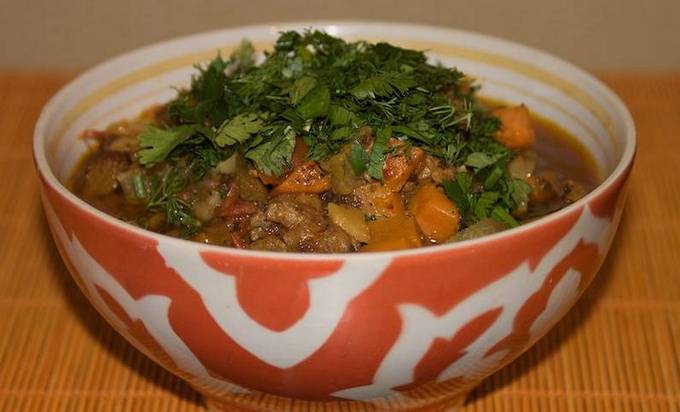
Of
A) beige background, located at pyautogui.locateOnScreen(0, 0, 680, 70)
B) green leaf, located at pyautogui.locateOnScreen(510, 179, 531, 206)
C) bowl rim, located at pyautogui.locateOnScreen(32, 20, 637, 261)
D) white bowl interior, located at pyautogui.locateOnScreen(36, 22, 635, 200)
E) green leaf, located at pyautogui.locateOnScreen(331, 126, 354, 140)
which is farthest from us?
beige background, located at pyautogui.locateOnScreen(0, 0, 680, 70)

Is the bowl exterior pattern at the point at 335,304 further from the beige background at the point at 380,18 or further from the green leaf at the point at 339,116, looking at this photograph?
the beige background at the point at 380,18

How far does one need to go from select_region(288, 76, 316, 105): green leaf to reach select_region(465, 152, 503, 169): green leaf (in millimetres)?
322

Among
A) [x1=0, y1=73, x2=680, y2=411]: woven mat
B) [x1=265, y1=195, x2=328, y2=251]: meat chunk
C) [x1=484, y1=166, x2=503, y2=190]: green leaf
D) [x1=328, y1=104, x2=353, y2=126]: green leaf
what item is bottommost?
[x1=0, y1=73, x2=680, y2=411]: woven mat

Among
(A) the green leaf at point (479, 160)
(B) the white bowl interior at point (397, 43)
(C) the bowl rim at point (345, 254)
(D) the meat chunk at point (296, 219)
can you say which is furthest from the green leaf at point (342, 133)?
(B) the white bowl interior at point (397, 43)

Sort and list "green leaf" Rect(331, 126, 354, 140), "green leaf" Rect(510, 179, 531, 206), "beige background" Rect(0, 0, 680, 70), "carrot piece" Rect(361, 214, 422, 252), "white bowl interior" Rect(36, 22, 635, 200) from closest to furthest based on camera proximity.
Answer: "carrot piece" Rect(361, 214, 422, 252) < "green leaf" Rect(331, 126, 354, 140) < "green leaf" Rect(510, 179, 531, 206) < "white bowl interior" Rect(36, 22, 635, 200) < "beige background" Rect(0, 0, 680, 70)

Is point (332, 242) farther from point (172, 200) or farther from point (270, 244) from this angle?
point (172, 200)

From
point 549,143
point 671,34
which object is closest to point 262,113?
point 549,143

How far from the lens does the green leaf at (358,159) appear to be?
5.57ft

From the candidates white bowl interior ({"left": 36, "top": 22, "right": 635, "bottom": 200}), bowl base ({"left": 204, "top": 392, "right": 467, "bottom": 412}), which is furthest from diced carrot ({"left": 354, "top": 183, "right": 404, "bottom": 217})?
white bowl interior ({"left": 36, "top": 22, "right": 635, "bottom": 200})

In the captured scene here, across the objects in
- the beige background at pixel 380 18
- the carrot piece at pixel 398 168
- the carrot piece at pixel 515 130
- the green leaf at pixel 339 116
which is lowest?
the beige background at pixel 380 18

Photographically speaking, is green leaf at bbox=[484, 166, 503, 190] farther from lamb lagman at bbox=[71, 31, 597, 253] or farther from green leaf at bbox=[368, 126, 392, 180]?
green leaf at bbox=[368, 126, 392, 180]

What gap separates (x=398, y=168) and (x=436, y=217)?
11 centimetres

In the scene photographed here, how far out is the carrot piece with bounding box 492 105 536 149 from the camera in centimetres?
205

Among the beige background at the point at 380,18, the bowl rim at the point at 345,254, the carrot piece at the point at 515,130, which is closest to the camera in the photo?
the bowl rim at the point at 345,254
